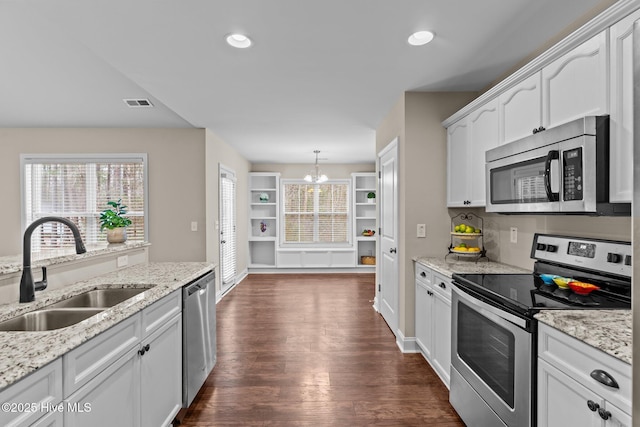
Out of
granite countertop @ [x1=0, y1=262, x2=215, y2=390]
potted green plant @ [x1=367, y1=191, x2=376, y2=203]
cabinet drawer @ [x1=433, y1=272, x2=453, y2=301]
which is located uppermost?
potted green plant @ [x1=367, y1=191, x2=376, y2=203]

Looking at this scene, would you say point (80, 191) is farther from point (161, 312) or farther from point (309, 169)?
point (309, 169)

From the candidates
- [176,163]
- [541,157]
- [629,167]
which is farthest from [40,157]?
[629,167]

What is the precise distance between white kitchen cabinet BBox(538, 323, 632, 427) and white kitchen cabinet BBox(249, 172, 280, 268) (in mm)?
6533

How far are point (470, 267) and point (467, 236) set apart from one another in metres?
0.36

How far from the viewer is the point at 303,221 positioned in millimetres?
7910

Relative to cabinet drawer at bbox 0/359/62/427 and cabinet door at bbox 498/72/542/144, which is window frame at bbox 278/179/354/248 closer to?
cabinet door at bbox 498/72/542/144

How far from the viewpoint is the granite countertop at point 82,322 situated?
3.37 feet

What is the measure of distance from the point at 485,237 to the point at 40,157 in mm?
5682

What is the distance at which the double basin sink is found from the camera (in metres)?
1.55

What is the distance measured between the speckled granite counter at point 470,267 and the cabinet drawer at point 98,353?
1.98 meters

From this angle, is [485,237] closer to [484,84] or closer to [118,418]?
[484,84]

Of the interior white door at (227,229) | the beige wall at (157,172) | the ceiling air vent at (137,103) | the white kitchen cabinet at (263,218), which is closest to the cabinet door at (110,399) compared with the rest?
the ceiling air vent at (137,103)

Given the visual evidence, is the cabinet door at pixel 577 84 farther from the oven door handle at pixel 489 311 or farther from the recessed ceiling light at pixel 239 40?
the recessed ceiling light at pixel 239 40

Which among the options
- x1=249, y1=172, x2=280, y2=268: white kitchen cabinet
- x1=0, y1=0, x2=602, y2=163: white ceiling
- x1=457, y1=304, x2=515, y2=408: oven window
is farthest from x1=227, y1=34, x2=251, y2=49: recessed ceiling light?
x1=249, y1=172, x2=280, y2=268: white kitchen cabinet
